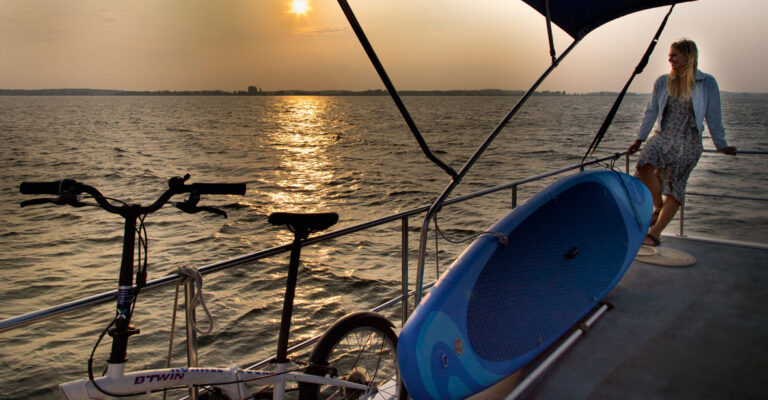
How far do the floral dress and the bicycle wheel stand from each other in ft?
9.67

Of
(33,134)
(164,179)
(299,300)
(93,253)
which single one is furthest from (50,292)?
(33,134)

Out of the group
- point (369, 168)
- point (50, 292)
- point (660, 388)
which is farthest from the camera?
point (369, 168)

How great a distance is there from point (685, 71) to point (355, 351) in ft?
10.7

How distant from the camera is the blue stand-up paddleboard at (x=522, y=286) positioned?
6.97 feet

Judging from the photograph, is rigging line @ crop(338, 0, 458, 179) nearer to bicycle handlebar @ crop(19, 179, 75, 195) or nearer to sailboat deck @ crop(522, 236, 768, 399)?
bicycle handlebar @ crop(19, 179, 75, 195)

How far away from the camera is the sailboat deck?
252cm

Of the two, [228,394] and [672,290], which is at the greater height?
[228,394]

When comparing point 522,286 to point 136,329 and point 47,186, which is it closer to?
point 136,329

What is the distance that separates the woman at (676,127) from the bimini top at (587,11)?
1.07 metres

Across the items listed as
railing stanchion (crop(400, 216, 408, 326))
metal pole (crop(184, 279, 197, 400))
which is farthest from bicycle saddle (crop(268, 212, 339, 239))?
railing stanchion (crop(400, 216, 408, 326))

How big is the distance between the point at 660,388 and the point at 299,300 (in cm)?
756

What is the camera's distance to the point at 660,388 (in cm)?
251

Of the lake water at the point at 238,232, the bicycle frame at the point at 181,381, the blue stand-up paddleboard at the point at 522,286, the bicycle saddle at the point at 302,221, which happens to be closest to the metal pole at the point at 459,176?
the blue stand-up paddleboard at the point at 522,286

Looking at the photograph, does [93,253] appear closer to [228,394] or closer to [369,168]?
[228,394]
